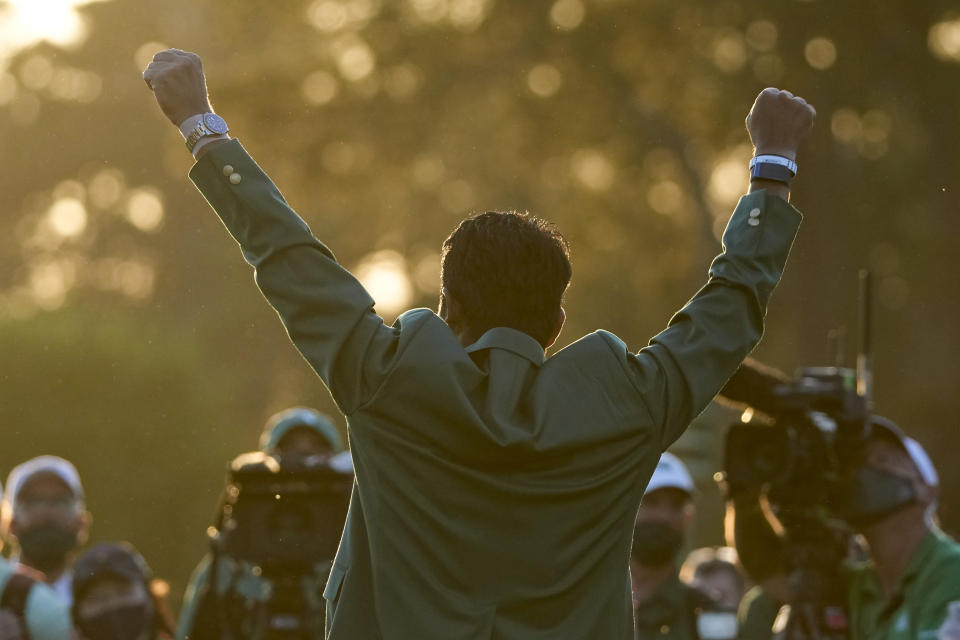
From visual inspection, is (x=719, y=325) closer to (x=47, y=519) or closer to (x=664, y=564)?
(x=664, y=564)

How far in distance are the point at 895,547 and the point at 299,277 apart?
10.4 ft

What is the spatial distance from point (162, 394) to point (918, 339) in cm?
827

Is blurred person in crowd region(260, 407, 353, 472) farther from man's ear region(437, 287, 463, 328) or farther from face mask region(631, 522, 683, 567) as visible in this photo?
man's ear region(437, 287, 463, 328)

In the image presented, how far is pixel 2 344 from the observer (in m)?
18.6

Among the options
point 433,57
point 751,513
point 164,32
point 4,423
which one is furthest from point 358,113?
point 751,513

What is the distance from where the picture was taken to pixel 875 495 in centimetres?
586

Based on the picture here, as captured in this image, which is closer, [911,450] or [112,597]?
[911,450]

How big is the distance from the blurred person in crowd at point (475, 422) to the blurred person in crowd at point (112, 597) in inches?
139

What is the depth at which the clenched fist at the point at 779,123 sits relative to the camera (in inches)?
148

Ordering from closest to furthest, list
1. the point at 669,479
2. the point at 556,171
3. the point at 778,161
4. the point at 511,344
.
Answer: the point at 511,344, the point at 778,161, the point at 669,479, the point at 556,171

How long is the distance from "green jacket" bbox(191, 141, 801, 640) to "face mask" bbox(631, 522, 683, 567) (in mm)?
3696

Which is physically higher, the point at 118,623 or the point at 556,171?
the point at 556,171

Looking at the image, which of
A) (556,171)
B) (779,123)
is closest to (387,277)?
(556,171)

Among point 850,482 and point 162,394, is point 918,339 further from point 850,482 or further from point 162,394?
point 850,482
